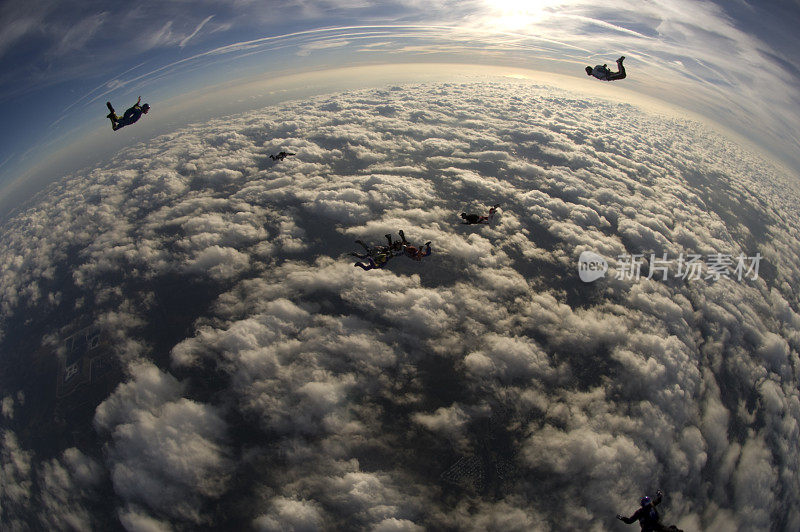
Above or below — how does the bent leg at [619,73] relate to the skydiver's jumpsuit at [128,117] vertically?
below

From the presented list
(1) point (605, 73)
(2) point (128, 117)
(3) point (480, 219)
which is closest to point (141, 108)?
(2) point (128, 117)

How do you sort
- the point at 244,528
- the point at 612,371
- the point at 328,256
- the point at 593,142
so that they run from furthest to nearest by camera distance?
the point at 593,142 < the point at 328,256 < the point at 612,371 < the point at 244,528

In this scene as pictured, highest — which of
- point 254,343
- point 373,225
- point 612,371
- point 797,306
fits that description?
point 373,225

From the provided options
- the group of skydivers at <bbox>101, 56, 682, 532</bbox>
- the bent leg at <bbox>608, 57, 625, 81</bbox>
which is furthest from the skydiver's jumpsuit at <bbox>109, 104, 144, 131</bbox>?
the bent leg at <bbox>608, 57, 625, 81</bbox>

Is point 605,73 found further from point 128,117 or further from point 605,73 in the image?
point 128,117

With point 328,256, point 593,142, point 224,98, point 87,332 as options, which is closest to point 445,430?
point 328,256

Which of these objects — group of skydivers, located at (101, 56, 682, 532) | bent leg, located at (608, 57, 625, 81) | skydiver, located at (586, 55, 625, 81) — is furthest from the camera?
skydiver, located at (586, 55, 625, 81)

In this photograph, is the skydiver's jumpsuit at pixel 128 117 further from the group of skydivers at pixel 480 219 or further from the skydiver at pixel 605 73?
the skydiver at pixel 605 73

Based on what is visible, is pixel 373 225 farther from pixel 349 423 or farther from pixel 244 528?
pixel 244 528

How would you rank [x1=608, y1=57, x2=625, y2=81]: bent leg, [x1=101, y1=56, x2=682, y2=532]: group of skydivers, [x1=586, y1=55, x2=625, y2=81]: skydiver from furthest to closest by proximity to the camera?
1. [x1=586, y1=55, x2=625, y2=81]: skydiver
2. [x1=608, y1=57, x2=625, y2=81]: bent leg
3. [x1=101, y1=56, x2=682, y2=532]: group of skydivers

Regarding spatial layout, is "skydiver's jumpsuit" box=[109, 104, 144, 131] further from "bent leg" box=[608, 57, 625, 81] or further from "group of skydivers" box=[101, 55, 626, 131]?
"bent leg" box=[608, 57, 625, 81]

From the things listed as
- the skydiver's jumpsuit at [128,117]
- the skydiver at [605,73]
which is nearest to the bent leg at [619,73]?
the skydiver at [605,73]
